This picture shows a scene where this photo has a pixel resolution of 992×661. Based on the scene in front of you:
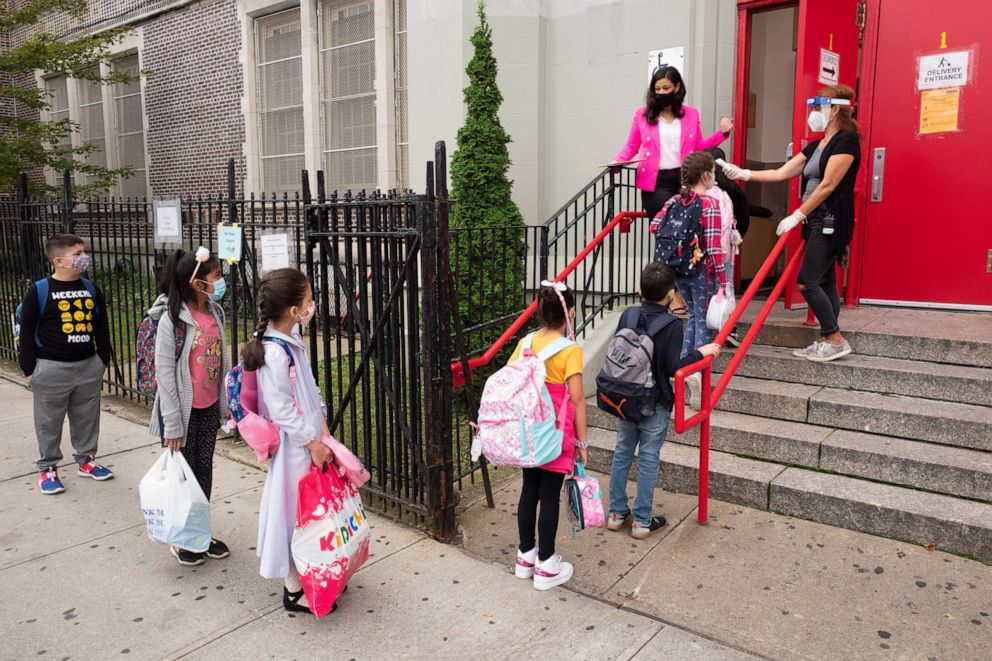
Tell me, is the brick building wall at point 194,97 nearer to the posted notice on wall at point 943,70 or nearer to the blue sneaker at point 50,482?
the blue sneaker at point 50,482

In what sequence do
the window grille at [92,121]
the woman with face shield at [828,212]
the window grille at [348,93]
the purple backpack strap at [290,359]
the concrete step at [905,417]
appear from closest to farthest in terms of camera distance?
the purple backpack strap at [290,359]
the concrete step at [905,417]
the woman with face shield at [828,212]
the window grille at [348,93]
the window grille at [92,121]

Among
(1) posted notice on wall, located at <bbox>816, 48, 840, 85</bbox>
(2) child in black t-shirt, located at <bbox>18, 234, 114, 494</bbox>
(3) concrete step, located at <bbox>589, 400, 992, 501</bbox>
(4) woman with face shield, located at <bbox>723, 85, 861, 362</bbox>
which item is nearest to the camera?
(3) concrete step, located at <bbox>589, 400, 992, 501</bbox>

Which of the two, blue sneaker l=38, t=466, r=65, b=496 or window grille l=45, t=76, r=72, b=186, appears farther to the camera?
window grille l=45, t=76, r=72, b=186

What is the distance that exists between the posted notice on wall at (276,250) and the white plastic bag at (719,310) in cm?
272

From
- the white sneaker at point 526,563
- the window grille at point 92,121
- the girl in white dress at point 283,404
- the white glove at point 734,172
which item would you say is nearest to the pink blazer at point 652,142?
the white glove at point 734,172

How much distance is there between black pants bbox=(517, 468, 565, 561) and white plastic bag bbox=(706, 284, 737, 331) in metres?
1.73

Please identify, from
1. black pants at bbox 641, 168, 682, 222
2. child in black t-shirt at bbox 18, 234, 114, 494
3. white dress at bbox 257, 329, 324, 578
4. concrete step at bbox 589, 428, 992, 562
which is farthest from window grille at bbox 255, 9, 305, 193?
white dress at bbox 257, 329, 324, 578

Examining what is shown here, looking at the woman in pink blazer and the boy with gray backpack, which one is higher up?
the woman in pink blazer

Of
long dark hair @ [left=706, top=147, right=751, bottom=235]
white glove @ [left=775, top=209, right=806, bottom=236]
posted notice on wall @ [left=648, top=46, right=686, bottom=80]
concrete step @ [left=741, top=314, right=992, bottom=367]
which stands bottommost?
concrete step @ [left=741, top=314, right=992, bottom=367]

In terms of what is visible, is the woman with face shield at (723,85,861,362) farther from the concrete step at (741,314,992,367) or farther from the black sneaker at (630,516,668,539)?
the black sneaker at (630,516,668,539)

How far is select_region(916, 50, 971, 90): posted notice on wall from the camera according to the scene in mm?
5598

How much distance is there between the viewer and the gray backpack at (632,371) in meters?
3.62

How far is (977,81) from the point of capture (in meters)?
5.54

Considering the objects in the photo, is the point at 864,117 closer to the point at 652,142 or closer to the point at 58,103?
the point at 652,142
